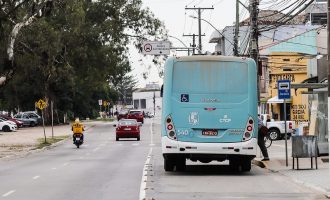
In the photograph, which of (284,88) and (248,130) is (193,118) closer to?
(248,130)

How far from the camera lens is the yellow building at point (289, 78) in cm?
5531

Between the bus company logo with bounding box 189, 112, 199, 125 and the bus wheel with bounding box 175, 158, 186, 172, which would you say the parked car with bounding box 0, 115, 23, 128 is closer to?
the bus wheel with bounding box 175, 158, 186, 172

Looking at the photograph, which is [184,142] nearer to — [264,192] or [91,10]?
[264,192]

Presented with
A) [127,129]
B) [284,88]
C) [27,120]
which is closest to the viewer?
[284,88]

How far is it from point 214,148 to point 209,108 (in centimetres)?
116

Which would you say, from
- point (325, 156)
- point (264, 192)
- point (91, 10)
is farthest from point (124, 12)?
point (264, 192)

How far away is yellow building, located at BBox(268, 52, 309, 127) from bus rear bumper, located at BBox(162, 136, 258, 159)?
33.7 m

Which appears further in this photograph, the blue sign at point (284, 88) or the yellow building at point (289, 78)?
the yellow building at point (289, 78)

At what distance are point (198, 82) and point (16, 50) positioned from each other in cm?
2328

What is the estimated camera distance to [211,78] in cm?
2028

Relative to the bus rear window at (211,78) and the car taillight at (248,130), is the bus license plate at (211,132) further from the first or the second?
the bus rear window at (211,78)

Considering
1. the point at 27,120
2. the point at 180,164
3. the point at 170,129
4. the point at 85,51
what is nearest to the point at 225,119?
the point at 170,129

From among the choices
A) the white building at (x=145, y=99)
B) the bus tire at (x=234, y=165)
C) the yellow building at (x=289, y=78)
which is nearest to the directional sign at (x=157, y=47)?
the yellow building at (x=289, y=78)

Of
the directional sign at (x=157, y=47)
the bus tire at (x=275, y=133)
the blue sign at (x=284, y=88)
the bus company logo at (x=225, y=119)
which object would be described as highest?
the directional sign at (x=157, y=47)
